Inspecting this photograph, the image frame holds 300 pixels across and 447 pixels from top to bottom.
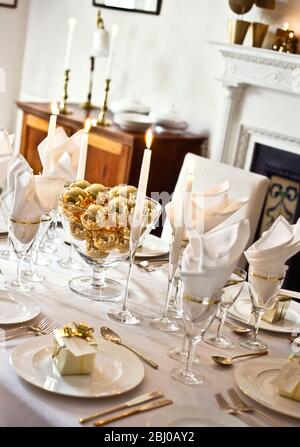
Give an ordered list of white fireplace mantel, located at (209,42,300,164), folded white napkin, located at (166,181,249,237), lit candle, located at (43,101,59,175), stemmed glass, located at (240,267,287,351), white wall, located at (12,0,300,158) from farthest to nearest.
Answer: white wall, located at (12,0,300,158)
white fireplace mantel, located at (209,42,300,164)
lit candle, located at (43,101,59,175)
folded white napkin, located at (166,181,249,237)
stemmed glass, located at (240,267,287,351)

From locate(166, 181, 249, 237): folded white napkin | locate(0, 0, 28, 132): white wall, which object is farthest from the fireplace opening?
locate(0, 0, 28, 132): white wall

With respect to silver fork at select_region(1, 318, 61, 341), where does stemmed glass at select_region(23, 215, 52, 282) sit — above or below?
above

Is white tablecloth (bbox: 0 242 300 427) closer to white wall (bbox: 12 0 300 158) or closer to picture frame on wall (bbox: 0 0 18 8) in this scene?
white wall (bbox: 12 0 300 158)

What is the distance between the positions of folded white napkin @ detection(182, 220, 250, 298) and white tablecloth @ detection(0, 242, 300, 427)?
0.20 meters

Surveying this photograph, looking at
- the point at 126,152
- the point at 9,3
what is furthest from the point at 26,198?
the point at 9,3

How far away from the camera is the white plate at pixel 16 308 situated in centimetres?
157

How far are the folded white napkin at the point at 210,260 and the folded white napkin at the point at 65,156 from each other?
2.78ft

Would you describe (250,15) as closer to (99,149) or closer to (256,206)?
(99,149)

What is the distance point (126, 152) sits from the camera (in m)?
3.51

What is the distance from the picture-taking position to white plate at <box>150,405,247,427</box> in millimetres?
1241

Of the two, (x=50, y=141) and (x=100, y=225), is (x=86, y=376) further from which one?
(x=50, y=141)

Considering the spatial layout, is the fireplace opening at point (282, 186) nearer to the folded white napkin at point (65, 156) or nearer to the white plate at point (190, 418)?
the folded white napkin at point (65, 156)
